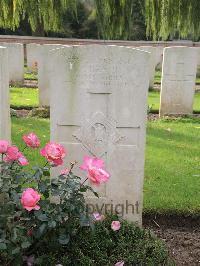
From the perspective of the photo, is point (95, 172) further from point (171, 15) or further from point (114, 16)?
point (171, 15)

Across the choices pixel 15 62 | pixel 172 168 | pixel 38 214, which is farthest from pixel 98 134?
pixel 15 62

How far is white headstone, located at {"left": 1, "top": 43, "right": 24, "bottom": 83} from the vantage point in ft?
37.7

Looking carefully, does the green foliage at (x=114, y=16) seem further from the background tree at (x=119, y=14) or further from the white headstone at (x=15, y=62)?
the white headstone at (x=15, y=62)

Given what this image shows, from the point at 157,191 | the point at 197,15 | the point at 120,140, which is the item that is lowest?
the point at 157,191

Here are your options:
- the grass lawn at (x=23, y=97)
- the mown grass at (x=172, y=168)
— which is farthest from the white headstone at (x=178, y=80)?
the grass lawn at (x=23, y=97)

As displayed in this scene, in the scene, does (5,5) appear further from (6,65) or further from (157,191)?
(157,191)

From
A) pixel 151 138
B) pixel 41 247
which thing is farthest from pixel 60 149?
pixel 151 138

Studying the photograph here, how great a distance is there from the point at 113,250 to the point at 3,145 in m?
1.00

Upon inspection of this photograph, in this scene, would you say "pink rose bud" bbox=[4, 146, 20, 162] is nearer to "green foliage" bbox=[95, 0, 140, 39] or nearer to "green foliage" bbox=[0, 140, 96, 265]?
"green foliage" bbox=[0, 140, 96, 265]

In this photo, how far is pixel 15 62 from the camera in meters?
11.7

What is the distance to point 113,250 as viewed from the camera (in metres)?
2.80

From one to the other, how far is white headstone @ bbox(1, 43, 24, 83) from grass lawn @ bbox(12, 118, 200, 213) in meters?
4.76

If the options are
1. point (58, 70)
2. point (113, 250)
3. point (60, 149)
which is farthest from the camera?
point (58, 70)

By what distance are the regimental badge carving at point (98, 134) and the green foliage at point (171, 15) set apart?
7.19 ft
